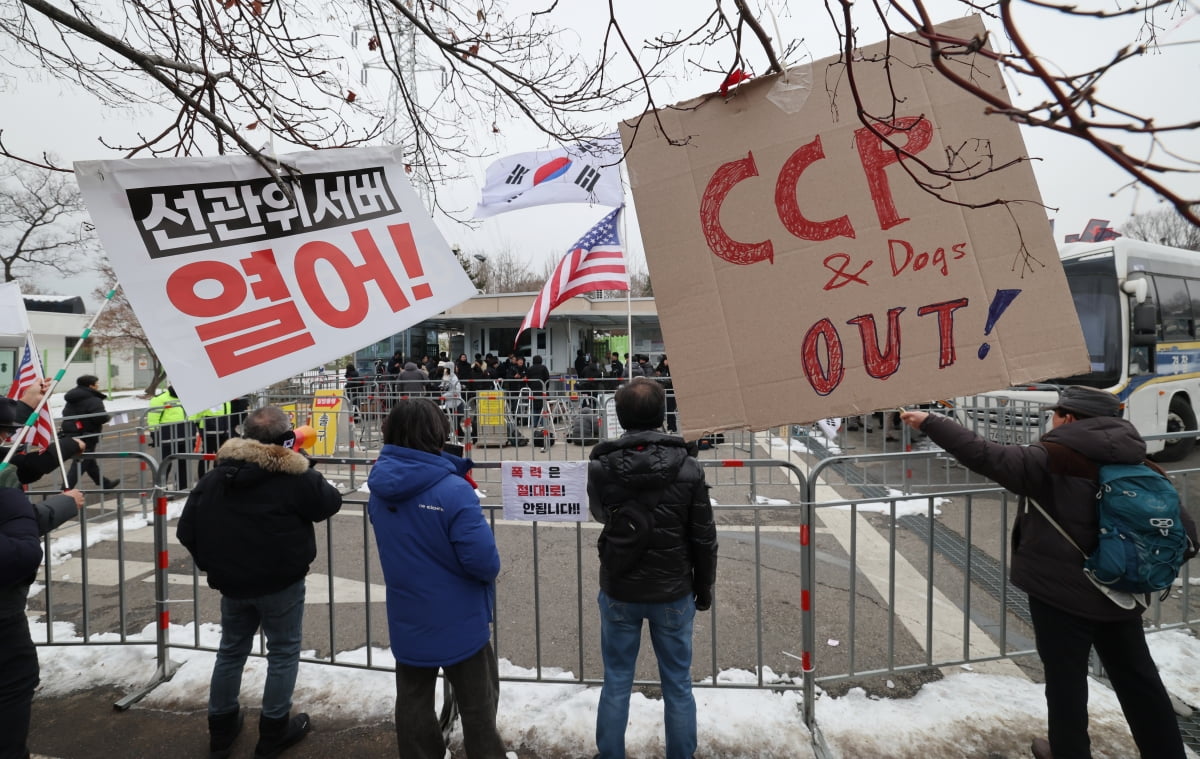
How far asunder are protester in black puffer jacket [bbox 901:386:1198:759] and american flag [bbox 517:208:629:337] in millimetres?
5956

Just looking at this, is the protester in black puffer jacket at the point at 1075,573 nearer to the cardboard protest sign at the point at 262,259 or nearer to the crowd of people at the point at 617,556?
the crowd of people at the point at 617,556

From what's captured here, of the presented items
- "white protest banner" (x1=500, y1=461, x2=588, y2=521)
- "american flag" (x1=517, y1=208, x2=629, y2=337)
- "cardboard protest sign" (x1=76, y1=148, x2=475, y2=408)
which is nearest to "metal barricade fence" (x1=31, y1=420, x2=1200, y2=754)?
"white protest banner" (x1=500, y1=461, x2=588, y2=521)

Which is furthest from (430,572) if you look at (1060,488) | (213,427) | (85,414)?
(213,427)

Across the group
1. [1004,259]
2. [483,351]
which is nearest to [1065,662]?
[1004,259]

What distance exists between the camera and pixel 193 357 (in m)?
2.38

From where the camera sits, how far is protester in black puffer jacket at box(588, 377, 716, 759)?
102 inches

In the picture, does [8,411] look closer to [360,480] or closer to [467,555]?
[467,555]

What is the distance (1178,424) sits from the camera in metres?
10.4

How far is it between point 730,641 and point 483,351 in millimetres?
24146

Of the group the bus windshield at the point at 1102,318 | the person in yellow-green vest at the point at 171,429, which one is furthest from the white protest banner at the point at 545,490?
the bus windshield at the point at 1102,318

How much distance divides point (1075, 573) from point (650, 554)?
1.84 meters

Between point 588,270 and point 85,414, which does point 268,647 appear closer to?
point 588,270

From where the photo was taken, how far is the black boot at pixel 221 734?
3031 millimetres

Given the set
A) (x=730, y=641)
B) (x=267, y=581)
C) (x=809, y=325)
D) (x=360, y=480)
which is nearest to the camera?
(x=809, y=325)
